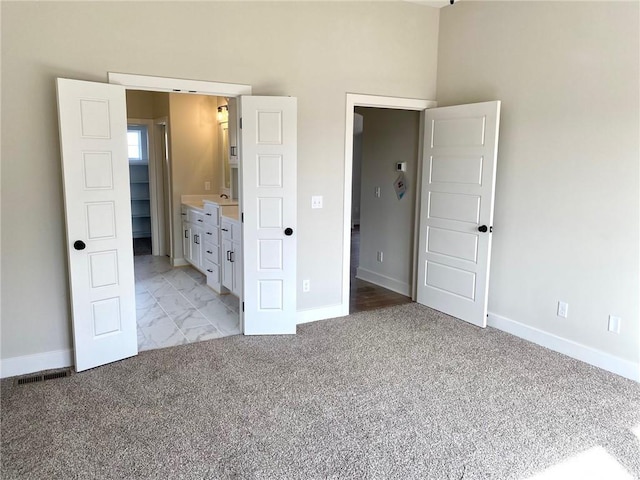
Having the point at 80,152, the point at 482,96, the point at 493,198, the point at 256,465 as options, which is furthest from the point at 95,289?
the point at 482,96

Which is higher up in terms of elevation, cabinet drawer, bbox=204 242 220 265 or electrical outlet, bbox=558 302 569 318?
cabinet drawer, bbox=204 242 220 265

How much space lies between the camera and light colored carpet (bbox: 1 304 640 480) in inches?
88.4

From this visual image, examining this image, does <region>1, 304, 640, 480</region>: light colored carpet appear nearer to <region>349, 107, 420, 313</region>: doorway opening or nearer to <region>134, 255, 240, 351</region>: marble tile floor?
<region>134, 255, 240, 351</region>: marble tile floor

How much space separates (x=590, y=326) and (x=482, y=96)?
219cm

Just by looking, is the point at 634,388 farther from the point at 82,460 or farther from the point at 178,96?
the point at 178,96

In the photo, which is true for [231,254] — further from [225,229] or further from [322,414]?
[322,414]

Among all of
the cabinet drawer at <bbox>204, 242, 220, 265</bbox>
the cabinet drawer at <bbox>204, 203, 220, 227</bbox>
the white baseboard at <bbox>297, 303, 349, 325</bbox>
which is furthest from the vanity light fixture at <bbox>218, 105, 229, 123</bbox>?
the white baseboard at <bbox>297, 303, 349, 325</bbox>

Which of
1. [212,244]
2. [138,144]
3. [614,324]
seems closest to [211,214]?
[212,244]

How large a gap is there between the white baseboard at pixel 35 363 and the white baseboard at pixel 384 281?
3415 millimetres

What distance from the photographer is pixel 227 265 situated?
4840 mm

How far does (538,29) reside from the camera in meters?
3.67

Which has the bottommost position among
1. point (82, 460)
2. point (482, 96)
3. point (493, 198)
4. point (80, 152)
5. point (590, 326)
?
point (82, 460)

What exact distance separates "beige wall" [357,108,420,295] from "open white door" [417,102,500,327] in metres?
0.36

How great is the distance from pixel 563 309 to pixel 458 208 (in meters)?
1.26
